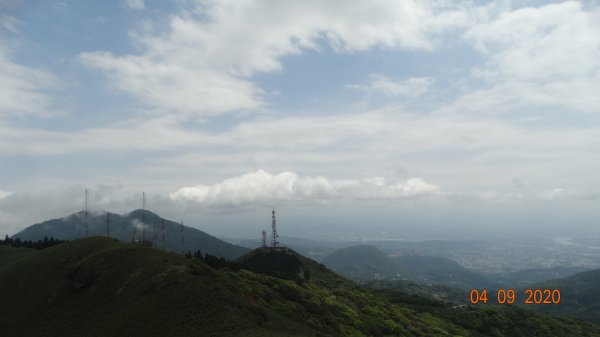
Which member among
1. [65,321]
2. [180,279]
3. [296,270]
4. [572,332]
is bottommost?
[572,332]

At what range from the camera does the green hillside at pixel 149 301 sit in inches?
2586

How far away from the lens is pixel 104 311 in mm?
71250

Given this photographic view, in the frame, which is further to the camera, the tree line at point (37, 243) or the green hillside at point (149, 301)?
the tree line at point (37, 243)

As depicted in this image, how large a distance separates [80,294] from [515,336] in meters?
160

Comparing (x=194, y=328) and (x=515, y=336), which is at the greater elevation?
(x=194, y=328)

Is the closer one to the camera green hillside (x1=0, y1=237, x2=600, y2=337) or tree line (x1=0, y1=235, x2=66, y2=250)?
green hillside (x1=0, y1=237, x2=600, y2=337)

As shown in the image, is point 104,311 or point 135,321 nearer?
point 135,321

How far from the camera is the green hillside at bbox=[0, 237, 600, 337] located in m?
65.7

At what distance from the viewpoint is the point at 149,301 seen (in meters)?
69.9

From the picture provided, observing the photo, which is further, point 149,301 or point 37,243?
point 37,243

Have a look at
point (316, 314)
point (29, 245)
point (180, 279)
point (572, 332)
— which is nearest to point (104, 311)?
point (180, 279)

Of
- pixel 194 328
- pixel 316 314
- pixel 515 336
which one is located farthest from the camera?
pixel 515 336

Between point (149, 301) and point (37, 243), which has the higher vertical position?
point (37, 243)

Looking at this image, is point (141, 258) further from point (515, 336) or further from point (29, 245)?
point (515, 336)
